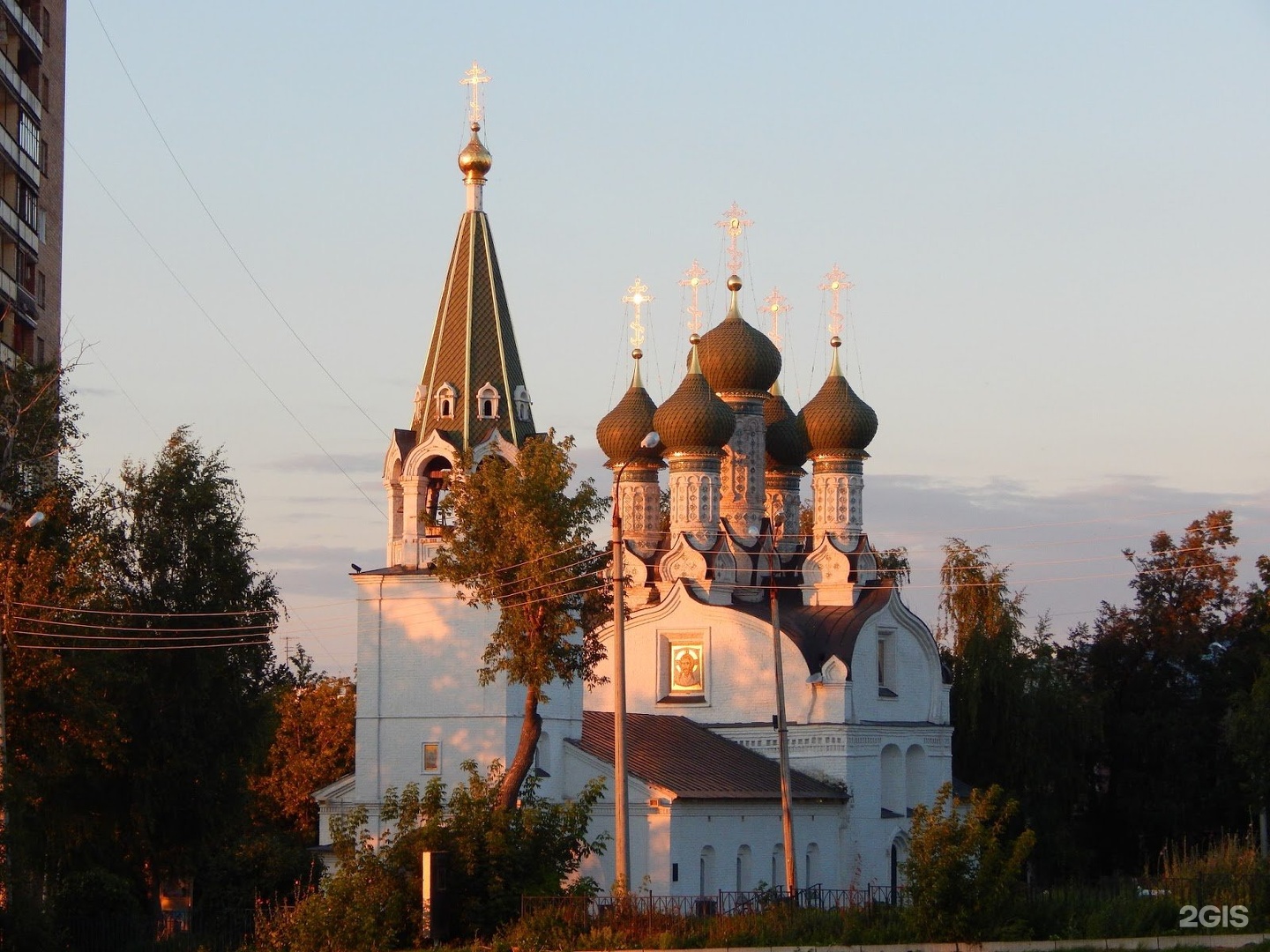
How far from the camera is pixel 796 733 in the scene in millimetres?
43094


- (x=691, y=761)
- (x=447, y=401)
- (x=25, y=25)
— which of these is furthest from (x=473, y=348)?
(x=25, y=25)

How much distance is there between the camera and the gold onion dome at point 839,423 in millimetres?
46812

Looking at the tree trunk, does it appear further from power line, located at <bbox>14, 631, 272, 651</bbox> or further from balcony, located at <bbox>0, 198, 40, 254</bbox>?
balcony, located at <bbox>0, 198, 40, 254</bbox>

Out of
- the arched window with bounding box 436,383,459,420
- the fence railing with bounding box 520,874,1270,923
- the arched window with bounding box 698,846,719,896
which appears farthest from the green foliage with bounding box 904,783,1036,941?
the arched window with bounding box 436,383,459,420

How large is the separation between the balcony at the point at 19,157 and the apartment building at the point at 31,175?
16 mm

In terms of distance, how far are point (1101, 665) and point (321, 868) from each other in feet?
86.8

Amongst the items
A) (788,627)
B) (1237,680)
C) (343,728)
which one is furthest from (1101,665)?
(343,728)

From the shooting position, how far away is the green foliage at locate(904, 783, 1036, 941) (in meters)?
23.0

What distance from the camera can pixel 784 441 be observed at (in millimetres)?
48406

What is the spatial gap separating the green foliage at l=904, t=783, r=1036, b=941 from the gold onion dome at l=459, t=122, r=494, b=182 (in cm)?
1730

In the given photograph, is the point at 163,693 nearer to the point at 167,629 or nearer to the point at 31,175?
the point at 167,629

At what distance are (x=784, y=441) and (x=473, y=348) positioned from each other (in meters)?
13.8

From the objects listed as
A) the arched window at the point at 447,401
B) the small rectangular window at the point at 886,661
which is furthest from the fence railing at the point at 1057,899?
the small rectangular window at the point at 886,661

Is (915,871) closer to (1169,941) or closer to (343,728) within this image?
(1169,941)
